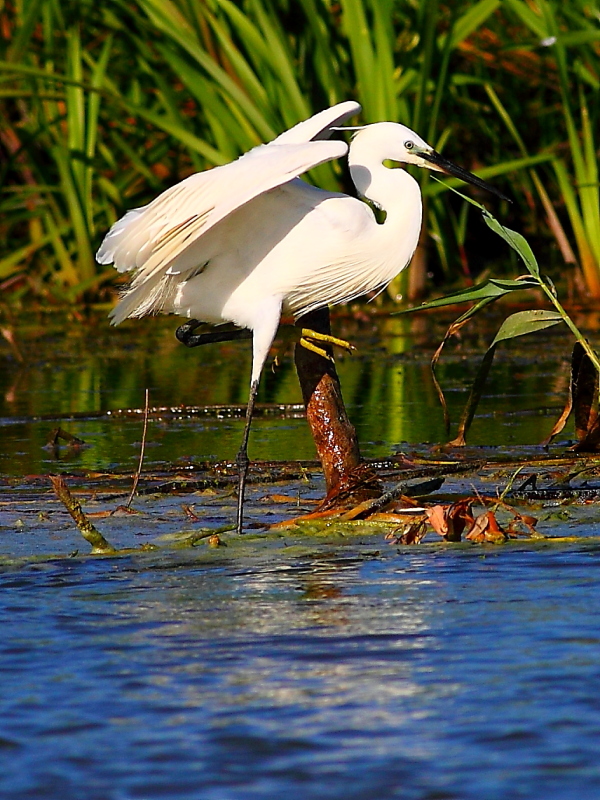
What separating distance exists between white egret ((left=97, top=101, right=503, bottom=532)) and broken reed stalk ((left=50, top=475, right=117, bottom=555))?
30.0 inches

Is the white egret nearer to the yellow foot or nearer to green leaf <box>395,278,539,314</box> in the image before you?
the yellow foot

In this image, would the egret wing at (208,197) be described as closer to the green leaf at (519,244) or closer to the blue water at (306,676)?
the green leaf at (519,244)

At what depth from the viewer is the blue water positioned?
104 inches

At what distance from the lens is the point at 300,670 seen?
3195 millimetres

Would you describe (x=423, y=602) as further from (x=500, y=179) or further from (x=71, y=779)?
(x=500, y=179)

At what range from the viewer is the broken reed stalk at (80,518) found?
4223mm

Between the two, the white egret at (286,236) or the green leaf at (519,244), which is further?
the white egret at (286,236)

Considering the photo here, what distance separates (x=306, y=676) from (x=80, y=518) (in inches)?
51.4

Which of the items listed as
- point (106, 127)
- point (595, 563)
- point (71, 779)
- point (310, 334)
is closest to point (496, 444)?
point (310, 334)

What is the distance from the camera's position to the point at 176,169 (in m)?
11.2

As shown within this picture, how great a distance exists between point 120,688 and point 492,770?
904 mm

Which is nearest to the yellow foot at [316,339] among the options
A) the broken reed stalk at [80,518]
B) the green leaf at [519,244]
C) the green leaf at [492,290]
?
the green leaf at [492,290]

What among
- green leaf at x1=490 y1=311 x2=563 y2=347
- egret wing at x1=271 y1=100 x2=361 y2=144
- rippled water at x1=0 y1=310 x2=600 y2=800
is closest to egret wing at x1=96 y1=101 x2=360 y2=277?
egret wing at x1=271 y1=100 x2=361 y2=144

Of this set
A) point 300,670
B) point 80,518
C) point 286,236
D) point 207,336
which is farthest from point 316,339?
point 300,670
